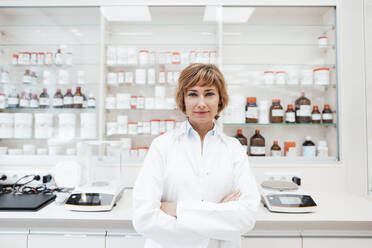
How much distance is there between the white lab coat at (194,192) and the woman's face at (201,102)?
12 centimetres

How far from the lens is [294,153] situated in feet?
7.32

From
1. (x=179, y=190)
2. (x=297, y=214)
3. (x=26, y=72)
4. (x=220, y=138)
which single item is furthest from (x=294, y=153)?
(x=26, y=72)

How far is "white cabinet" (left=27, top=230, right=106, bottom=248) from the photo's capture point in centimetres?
138

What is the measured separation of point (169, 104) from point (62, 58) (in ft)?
4.10

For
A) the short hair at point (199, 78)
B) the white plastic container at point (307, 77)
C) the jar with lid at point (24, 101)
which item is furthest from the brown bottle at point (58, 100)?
the white plastic container at point (307, 77)

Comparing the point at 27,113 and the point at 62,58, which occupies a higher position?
the point at 62,58

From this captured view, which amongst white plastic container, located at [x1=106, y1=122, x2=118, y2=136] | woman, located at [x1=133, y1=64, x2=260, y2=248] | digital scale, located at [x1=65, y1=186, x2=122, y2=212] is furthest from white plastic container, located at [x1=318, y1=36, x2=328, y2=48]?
digital scale, located at [x1=65, y1=186, x2=122, y2=212]

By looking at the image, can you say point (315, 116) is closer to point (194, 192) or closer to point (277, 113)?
point (277, 113)

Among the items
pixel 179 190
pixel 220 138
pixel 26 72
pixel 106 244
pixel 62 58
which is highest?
pixel 62 58

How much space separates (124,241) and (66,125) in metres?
1.40

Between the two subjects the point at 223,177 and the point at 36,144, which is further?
the point at 36,144

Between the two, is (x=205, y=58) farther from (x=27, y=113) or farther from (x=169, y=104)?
(x=27, y=113)

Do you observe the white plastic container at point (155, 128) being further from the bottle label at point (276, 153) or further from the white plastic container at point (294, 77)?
the white plastic container at point (294, 77)

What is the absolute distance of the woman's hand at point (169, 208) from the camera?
1094 millimetres
